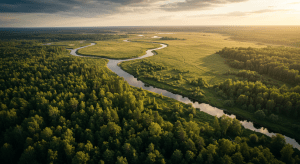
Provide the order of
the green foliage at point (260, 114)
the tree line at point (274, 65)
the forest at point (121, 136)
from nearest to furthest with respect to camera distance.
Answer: the forest at point (121, 136) → the green foliage at point (260, 114) → the tree line at point (274, 65)

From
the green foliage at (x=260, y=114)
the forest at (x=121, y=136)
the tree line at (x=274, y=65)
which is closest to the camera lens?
the forest at (x=121, y=136)

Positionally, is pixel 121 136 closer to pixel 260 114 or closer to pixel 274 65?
pixel 260 114

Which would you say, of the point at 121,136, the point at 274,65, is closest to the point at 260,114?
the point at 121,136

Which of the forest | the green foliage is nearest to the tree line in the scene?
the forest

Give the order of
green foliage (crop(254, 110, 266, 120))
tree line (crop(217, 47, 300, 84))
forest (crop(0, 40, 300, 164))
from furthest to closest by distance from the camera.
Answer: tree line (crop(217, 47, 300, 84)) < green foliage (crop(254, 110, 266, 120)) < forest (crop(0, 40, 300, 164))

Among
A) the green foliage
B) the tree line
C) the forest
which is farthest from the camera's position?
the tree line

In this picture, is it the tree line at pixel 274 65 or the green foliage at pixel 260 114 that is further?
the tree line at pixel 274 65

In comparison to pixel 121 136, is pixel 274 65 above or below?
above

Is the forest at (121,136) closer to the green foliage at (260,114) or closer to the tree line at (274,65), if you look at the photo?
the green foliage at (260,114)

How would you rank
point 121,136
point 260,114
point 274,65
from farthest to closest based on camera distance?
1. point 274,65
2. point 260,114
3. point 121,136

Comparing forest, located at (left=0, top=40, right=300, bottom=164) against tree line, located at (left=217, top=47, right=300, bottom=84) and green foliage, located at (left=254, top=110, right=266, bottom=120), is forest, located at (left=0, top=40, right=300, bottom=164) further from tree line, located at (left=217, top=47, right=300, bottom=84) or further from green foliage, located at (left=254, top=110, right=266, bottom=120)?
tree line, located at (left=217, top=47, right=300, bottom=84)

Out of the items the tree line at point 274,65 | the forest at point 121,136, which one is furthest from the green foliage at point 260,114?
the tree line at point 274,65

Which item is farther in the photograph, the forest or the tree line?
the tree line
